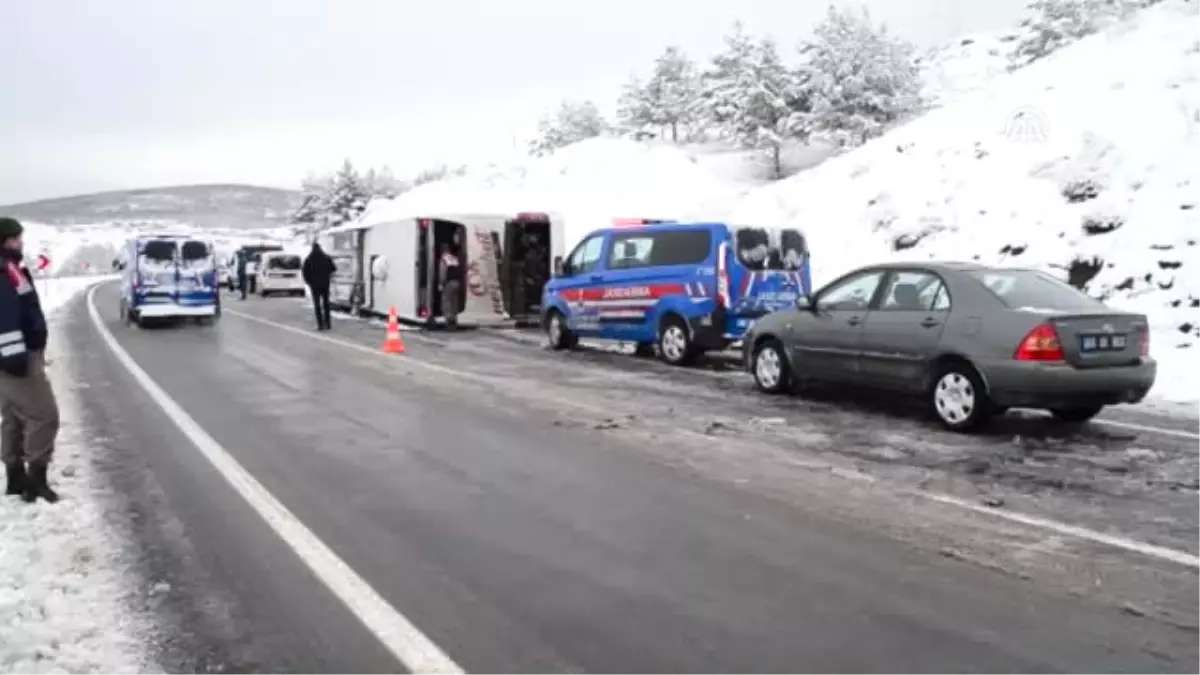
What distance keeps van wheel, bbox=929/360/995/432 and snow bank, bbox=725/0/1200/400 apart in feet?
13.4

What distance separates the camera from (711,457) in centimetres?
763

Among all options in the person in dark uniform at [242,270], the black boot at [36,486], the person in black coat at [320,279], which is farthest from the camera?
the person in dark uniform at [242,270]

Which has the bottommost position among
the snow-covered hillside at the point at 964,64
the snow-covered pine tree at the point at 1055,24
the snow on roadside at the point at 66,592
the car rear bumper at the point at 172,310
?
the snow on roadside at the point at 66,592

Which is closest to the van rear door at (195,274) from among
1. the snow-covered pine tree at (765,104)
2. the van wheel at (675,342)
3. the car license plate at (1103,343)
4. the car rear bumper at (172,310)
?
the car rear bumper at (172,310)

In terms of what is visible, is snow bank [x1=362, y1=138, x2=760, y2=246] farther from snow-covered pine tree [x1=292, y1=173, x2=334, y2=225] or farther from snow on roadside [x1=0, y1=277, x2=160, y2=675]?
snow on roadside [x1=0, y1=277, x2=160, y2=675]

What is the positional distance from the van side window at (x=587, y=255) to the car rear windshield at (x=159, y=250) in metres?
10.7

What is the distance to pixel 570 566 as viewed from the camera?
497 cm

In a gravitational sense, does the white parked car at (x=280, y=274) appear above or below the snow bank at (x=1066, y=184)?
below

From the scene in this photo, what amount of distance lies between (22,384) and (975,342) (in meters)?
7.50

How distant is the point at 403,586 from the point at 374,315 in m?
21.4

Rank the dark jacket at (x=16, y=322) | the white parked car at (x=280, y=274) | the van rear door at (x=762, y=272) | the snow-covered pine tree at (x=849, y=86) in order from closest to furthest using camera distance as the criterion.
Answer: the dark jacket at (x=16, y=322), the van rear door at (x=762, y=272), the white parked car at (x=280, y=274), the snow-covered pine tree at (x=849, y=86)

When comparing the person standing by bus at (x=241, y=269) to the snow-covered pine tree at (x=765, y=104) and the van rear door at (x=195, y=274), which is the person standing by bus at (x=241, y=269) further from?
the snow-covered pine tree at (x=765, y=104)

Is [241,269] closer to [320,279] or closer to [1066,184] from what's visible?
[320,279]

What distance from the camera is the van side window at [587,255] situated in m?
16.1
